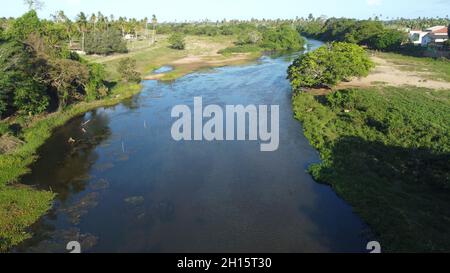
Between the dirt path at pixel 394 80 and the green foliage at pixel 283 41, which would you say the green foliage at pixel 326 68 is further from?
the green foliage at pixel 283 41

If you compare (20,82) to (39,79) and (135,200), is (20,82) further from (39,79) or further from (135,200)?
(135,200)

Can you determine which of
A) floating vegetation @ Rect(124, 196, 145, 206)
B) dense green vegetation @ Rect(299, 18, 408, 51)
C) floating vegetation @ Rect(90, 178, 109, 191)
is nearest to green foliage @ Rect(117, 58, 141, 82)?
floating vegetation @ Rect(90, 178, 109, 191)

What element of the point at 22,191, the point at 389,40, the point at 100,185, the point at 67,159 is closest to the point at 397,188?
the point at 100,185

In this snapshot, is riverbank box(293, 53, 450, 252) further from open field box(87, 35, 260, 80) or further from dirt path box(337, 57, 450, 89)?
open field box(87, 35, 260, 80)

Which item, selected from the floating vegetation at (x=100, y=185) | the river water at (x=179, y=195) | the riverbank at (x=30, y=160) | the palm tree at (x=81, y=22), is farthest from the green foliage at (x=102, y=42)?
the floating vegetation at (x=100, y=185)

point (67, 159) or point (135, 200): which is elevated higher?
point (67, 159)
